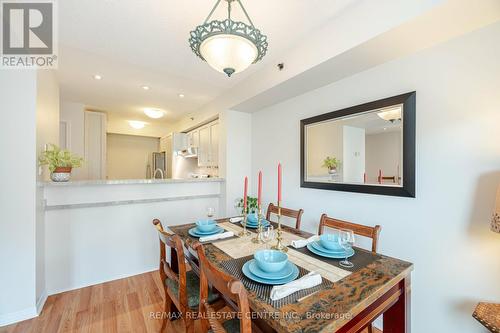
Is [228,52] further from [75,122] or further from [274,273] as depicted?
[75,122]

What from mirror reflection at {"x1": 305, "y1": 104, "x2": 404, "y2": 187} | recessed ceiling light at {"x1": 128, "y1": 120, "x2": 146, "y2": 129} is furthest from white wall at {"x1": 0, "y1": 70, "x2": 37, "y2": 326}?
recessed ceiling light at {"x1": 128, "y1": 120, "x2": 146, "y2": 129}

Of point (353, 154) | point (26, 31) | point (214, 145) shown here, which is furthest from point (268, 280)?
point (214, 145)

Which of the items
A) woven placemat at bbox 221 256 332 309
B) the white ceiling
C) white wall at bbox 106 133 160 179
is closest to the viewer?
woven placemat at bbox 221 256 332 309

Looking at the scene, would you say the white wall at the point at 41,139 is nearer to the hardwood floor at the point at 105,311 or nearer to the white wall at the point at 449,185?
the hardwood floor at the point at 105,311

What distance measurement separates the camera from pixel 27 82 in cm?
185

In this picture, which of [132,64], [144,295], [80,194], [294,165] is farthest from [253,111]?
[144,295]

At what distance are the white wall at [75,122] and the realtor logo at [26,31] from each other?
2.18m

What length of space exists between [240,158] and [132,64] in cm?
187

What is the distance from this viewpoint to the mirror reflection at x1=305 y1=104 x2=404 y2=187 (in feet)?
5.94

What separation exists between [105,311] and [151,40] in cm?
254

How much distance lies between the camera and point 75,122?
13.1 ft

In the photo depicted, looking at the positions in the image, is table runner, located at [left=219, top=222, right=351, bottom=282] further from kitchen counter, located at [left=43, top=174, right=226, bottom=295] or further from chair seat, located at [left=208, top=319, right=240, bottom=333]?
kitchen counter, located at [left=43, top=174, right=226, bottom=295]

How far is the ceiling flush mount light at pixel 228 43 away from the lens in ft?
4.26

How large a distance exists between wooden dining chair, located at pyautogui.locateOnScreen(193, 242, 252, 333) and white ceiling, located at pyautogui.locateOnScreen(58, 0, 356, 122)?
69.4 inches
